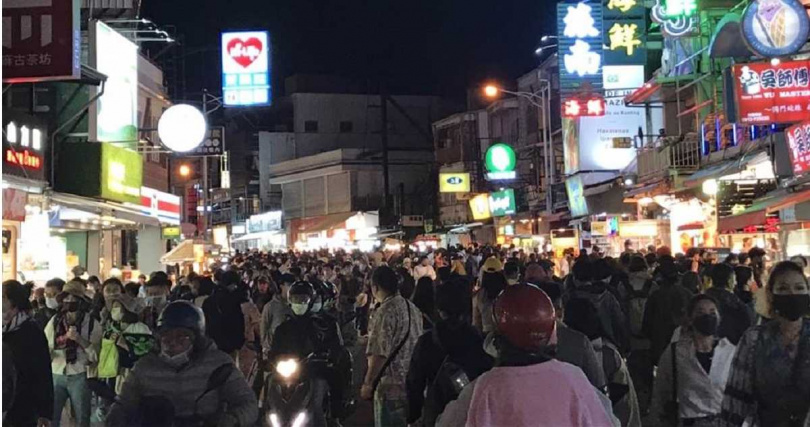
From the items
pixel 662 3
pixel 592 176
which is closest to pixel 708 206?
pixel 662 3

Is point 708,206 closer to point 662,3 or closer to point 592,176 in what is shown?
point 662,3

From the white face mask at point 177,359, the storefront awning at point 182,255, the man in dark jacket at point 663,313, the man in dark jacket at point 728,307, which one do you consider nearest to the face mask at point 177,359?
the white face mask at point 177,359

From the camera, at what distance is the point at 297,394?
257 inches

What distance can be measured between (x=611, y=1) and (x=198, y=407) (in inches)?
966

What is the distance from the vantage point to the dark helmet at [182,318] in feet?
15.3

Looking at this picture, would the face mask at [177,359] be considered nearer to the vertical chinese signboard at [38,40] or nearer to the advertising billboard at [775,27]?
the vertical chinese signboard at [38,40]

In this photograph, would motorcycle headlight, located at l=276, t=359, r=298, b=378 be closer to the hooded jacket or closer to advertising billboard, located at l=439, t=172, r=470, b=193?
the hooded jacket

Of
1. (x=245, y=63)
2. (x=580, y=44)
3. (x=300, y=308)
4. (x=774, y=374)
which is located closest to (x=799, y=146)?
(x=300, y=308)

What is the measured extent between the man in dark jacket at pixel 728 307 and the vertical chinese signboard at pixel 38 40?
830 cm

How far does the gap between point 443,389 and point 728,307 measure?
3.64 meters

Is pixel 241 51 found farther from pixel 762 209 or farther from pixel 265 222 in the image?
pixel 265 222

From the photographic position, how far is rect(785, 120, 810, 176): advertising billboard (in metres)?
15.1

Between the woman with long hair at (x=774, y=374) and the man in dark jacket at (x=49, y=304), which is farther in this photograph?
the man in dark jacket at (x=49, y=304)

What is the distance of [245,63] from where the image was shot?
2956 cm
